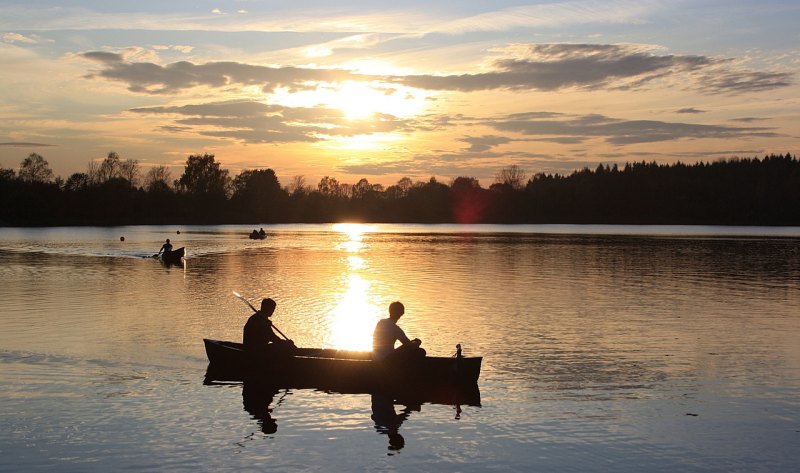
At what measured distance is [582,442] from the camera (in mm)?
14367

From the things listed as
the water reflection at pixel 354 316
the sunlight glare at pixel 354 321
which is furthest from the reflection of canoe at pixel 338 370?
the water reflection at pixel 354 316

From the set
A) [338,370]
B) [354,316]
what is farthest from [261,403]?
[354,316]

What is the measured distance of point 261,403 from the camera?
17.3 m

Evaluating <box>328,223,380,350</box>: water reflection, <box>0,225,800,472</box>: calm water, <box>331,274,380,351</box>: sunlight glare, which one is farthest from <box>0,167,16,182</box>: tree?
<box>331,274,380,351</box>: sunlight glare

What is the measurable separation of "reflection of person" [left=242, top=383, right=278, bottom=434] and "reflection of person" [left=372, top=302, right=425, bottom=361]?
277cm

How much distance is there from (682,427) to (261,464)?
8654mm

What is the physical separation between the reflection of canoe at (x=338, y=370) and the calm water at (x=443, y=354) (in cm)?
56

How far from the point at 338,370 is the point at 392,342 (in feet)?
4.98

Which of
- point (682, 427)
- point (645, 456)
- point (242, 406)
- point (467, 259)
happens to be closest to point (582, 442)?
point (645, 456)

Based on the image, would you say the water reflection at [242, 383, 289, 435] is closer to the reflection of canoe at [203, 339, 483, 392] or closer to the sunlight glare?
the reflection of canoe at [203, 339, 483, 392]

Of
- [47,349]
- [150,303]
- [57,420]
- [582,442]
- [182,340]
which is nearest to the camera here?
[582,442]

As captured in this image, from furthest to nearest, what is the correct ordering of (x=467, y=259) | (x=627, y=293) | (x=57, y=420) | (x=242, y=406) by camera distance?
1. (x=467, y=259)
2. (x=627, y=293)
3. (x=242, y=406)
4. (x=57, y=420)

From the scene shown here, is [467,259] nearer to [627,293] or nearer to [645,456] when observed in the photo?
[627,293]

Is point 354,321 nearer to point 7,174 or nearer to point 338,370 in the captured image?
point 338,370
